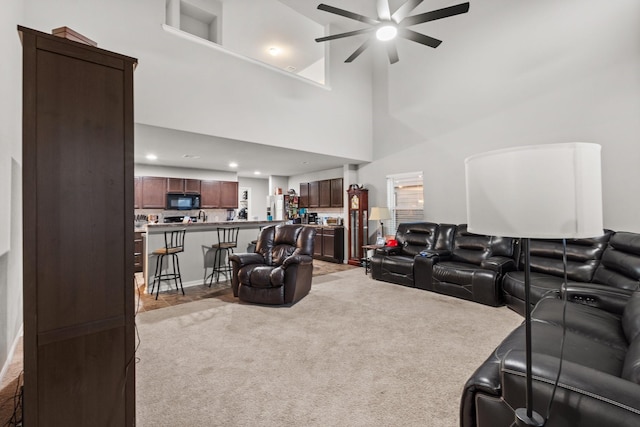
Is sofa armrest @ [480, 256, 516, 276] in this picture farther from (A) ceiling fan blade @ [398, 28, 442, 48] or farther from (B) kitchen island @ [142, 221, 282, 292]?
(B) kitchen island @ [142, 221, 282, 292]

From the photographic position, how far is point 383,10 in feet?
11.0

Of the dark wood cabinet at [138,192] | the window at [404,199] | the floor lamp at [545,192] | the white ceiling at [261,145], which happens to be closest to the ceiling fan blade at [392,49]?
the white ceiling at [261,145]

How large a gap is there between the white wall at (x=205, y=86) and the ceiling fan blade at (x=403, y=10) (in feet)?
7.13

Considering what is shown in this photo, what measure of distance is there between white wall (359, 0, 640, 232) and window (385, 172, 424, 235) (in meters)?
0.21

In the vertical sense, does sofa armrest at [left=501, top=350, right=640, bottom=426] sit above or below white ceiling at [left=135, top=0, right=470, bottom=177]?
below

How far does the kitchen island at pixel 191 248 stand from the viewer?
4543mm

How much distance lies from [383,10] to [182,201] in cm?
590

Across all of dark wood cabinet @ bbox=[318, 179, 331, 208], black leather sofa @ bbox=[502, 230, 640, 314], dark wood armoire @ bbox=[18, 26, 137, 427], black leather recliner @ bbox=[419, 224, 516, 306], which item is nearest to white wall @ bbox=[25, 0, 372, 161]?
dark wood cabinet @ bbox=[318, 179, 331, 208]

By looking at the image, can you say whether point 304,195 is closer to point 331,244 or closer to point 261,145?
point 331,244

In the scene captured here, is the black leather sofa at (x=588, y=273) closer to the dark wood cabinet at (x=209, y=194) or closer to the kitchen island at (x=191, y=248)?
the kitchen island at (x=191, y=248)

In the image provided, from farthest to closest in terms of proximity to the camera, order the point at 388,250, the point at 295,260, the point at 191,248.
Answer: the point at 388,250
the point at 191,248
the point at 295,260

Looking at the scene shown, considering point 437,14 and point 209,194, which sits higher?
point 437,14

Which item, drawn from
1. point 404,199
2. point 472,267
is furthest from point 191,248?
point 472,267

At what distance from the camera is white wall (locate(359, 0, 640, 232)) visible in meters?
3.80
